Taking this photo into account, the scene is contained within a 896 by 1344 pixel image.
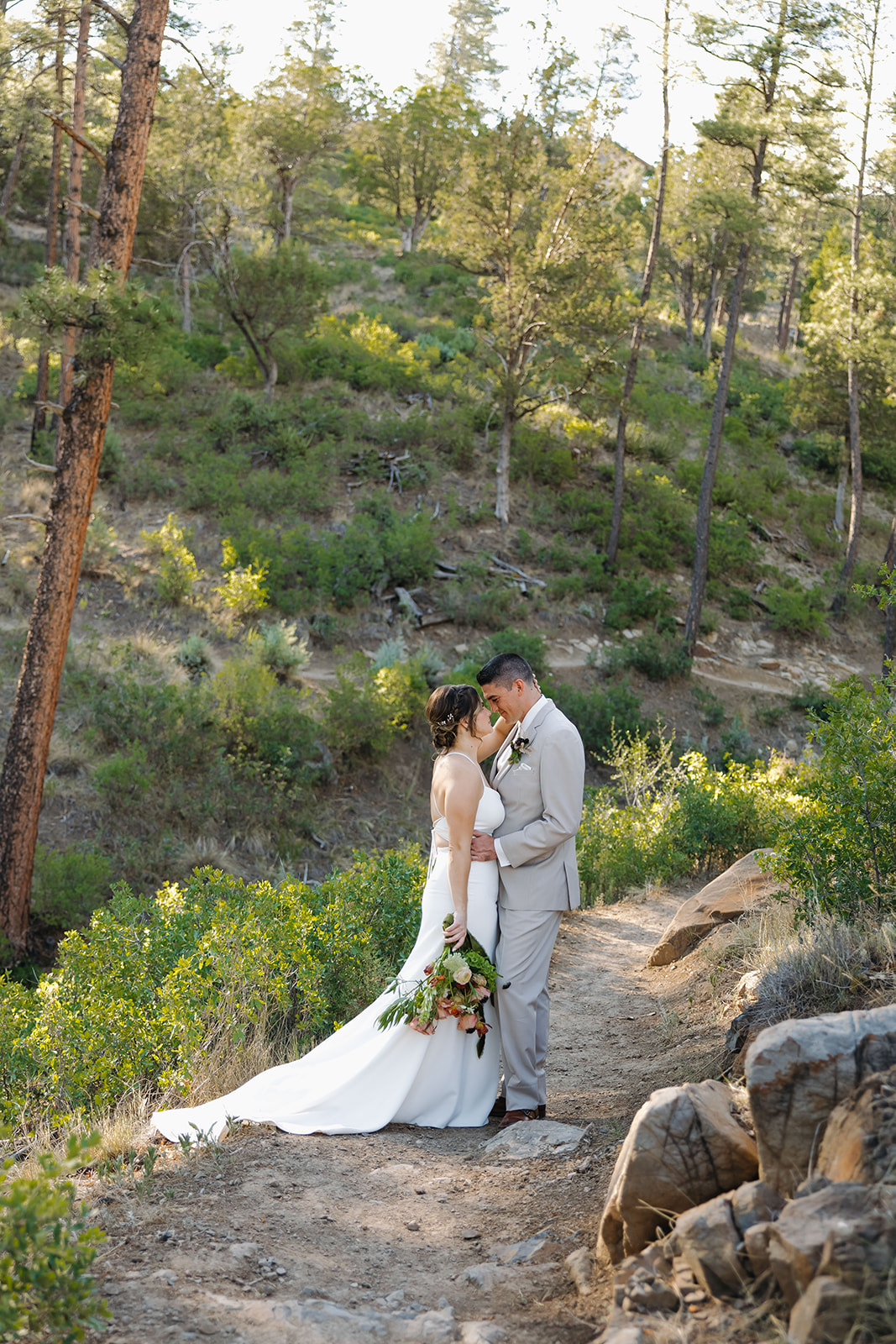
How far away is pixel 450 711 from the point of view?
422 cm

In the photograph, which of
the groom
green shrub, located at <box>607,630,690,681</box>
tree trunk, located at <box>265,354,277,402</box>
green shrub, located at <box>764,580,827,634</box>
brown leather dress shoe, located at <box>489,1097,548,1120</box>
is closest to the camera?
the groom

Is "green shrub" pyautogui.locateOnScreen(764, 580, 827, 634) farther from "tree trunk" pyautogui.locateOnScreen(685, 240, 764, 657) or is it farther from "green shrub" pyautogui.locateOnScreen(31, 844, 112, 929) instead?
"green shrub" pyautogui.locateOnScreen(31, 844, 112, 929)

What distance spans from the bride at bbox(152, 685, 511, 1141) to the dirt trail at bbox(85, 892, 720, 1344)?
114mm

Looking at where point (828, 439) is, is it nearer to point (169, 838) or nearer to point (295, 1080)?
point (169, 838)

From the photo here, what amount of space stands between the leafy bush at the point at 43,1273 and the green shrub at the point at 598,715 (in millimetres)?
13706

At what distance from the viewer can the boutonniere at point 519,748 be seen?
429 centimetres

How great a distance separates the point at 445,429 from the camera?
22.0 metres

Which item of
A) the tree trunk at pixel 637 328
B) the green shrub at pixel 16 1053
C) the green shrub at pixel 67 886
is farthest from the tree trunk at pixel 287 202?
the green shrub at pixel 16 1053

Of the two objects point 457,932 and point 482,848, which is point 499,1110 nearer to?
point 457,932

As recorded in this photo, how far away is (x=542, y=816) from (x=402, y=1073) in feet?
4.27

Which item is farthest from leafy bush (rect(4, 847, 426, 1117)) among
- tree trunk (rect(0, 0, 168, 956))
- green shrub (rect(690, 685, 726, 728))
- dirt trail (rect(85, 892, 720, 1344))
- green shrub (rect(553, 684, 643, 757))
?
green shrub (rect(690, 685, 726, 728))

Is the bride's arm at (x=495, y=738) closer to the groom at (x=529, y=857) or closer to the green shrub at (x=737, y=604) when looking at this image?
the groom at (x=529, y=857)

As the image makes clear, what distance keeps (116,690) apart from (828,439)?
23.2 meters

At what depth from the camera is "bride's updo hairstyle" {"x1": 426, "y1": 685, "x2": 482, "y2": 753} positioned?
422cm
